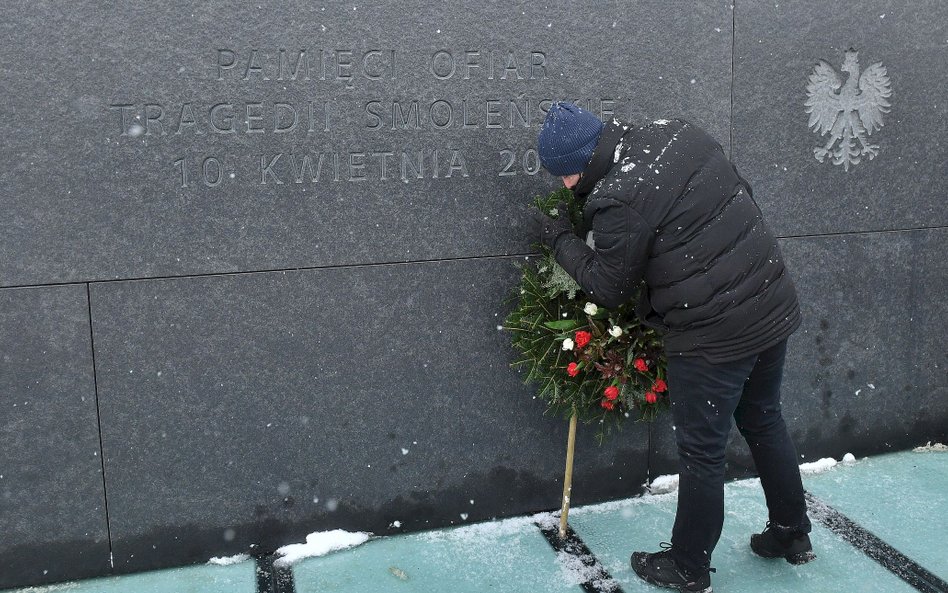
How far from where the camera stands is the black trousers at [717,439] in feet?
10.1

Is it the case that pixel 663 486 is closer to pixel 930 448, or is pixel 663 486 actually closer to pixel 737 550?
pixel 737 550

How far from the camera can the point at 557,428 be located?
4031mm

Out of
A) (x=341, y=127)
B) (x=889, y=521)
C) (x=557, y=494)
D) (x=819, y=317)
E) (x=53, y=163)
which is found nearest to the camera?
(x=53, y=163)

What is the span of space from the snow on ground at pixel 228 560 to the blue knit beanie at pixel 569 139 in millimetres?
2136

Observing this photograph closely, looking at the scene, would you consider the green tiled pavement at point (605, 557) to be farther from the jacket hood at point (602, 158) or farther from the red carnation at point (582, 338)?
the jacket hood at point (602, 158)

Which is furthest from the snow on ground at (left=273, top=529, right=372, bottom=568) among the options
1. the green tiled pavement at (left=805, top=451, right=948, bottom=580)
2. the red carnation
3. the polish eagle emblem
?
the polish eagle emblem

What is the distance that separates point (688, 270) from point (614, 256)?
0.88ft

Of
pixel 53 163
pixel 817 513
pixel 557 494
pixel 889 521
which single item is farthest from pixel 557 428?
pixel 53 163

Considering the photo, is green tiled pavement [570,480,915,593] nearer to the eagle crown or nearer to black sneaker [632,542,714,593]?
black sneaker [632,542,714,593]

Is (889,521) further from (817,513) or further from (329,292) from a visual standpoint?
(329,292)

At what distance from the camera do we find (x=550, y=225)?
3436 mm

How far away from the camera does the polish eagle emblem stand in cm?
422

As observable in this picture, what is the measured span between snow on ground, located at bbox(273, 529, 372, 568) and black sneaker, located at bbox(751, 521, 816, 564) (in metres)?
1.73

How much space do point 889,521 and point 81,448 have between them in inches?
139
